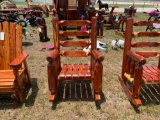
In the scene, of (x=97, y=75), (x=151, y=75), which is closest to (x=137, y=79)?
(x=151, y=75)

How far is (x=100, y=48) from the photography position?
5.82 m

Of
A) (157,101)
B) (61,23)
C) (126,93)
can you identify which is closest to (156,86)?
(157,101)

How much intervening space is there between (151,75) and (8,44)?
107 inches

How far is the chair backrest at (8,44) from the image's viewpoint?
11.1ft

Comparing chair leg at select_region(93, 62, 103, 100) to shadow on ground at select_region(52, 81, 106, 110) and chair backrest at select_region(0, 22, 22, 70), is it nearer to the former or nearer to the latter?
shadow on ground at select_region(52, 81, 106, 110)

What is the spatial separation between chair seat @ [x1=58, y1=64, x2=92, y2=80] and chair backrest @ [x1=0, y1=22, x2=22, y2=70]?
40.8 inches

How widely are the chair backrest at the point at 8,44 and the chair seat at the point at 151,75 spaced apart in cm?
241

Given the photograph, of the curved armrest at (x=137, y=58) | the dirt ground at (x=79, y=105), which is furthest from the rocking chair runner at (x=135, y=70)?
the dirt ground at (x=79, y=105)

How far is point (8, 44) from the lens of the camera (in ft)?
11.2

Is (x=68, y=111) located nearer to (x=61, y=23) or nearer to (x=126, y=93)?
(x=126, y=93)

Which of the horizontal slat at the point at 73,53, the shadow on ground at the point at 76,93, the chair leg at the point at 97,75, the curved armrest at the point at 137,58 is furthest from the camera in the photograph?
the horizontal slat at the point at 73,53

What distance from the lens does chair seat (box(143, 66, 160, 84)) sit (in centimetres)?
282

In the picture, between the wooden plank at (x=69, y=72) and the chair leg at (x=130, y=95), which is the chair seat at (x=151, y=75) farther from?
the wooden plank at (x=69, y=72)

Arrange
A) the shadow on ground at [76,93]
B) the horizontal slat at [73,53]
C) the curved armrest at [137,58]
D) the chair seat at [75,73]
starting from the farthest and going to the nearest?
the horizontal slat at [73,53]
the shadow on ground at [76,93]
the chair seat at [75,73]
the curved armrest at [137,58]
